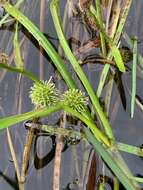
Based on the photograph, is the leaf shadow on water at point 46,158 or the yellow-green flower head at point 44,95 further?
the leaf shadow on water at point 46,158

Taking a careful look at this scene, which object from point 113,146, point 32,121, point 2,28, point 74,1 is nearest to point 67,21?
point 74,1

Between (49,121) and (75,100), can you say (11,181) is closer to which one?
(49,121)

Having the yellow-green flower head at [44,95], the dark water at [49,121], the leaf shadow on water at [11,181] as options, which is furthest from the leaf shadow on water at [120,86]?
the leaf shadow on water at [11,181]

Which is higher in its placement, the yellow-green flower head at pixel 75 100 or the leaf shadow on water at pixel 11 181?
the yellow-green flower head at pixel 75 100

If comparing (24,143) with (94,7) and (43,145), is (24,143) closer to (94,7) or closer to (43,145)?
(43,145)

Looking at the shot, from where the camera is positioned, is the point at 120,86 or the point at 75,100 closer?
the point at 75,100

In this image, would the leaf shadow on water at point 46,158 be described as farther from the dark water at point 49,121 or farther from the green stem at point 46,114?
the green stem at point 46,114

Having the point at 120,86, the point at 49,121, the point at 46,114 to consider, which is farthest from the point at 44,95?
the point at 120,86

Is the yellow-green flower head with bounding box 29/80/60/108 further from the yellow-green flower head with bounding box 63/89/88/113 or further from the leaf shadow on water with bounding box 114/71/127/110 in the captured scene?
the leaf shadow on water with bounding box 114/71/127/110

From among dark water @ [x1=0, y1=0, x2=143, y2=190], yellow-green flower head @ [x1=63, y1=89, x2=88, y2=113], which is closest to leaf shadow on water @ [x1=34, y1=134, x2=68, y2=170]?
dark water @ [x1=0, y1=0, x2=143, y2=190]
